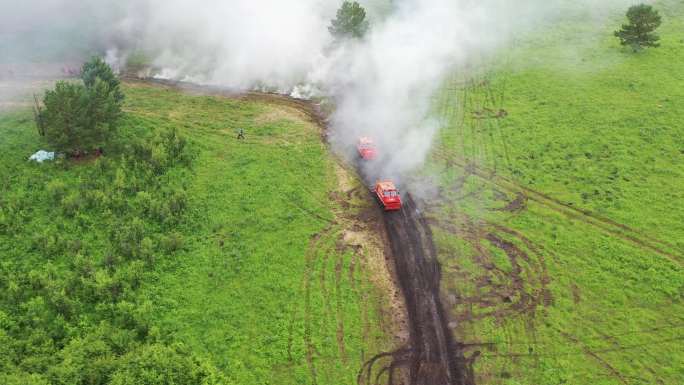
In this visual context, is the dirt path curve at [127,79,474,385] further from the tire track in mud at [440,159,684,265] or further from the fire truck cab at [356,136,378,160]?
the tire track in mud at [440,159,684,265]

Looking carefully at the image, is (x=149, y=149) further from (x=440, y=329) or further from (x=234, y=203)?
(x=440, y=329)

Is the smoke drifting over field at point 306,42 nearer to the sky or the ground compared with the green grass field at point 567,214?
nearer to the sky

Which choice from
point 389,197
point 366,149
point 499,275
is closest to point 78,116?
point 366,149

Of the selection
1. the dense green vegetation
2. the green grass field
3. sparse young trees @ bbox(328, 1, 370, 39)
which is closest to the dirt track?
the green grass field

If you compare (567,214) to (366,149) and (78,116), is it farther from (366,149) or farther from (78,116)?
(78,116)

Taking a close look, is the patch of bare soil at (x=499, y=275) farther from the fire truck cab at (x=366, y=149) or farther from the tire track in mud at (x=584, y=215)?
the fire truck cab at (x=366, y=149)

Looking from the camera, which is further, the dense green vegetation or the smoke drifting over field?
the smoke drifting over field

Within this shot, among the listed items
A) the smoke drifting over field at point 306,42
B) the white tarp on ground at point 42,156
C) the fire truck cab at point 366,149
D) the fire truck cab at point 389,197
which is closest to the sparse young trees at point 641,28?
the smoke drifting over field at point 306,42

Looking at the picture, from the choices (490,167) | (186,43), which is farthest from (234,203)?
(186,43)
